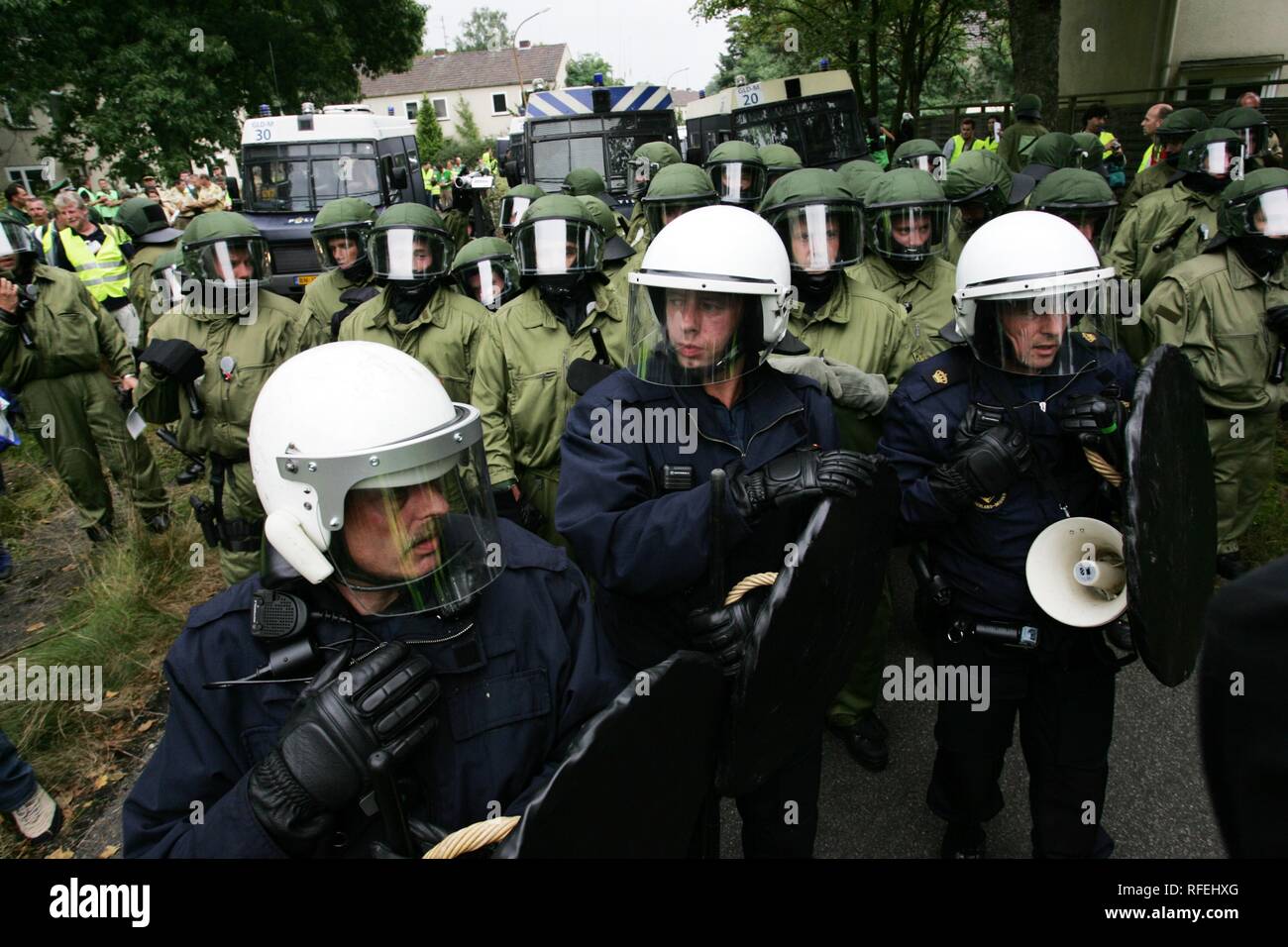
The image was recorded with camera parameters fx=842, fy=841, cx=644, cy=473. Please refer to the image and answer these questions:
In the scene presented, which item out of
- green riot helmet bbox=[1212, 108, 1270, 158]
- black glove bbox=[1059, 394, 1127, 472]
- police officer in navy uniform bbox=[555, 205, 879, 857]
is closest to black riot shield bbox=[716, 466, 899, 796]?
police officer in navy uniform bbox=[555, 205, 879, 857]

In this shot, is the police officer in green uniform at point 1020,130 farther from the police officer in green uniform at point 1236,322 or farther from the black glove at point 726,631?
the black glove at point 726,631

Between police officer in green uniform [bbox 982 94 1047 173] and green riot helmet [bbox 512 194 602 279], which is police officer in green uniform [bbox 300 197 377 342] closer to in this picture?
green riot helmet [bbox 512 194 602 279]

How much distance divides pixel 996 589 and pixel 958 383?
0.64 metres

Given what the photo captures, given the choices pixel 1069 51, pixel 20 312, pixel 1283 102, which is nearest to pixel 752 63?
pixel 1069 51

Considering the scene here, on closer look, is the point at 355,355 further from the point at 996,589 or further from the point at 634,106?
the point at 634,106

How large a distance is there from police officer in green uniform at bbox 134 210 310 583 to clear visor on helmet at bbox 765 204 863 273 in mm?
2639

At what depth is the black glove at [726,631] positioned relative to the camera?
6.15 ft

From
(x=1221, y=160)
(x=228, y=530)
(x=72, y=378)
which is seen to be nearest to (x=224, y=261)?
(x=228, y=530)

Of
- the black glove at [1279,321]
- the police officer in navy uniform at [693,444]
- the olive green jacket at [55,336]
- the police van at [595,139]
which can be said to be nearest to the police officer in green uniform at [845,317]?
the police officer in navy uniform at [693,444]

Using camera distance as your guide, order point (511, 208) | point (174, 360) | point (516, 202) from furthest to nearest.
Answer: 1. point (511, 208)
2. point (516, 202)
3. point (174, 360)

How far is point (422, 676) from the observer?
4.71ft

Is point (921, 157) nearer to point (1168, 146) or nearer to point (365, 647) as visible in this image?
point (1168, 146)

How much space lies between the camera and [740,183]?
664 centimetres

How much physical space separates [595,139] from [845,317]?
829cm
